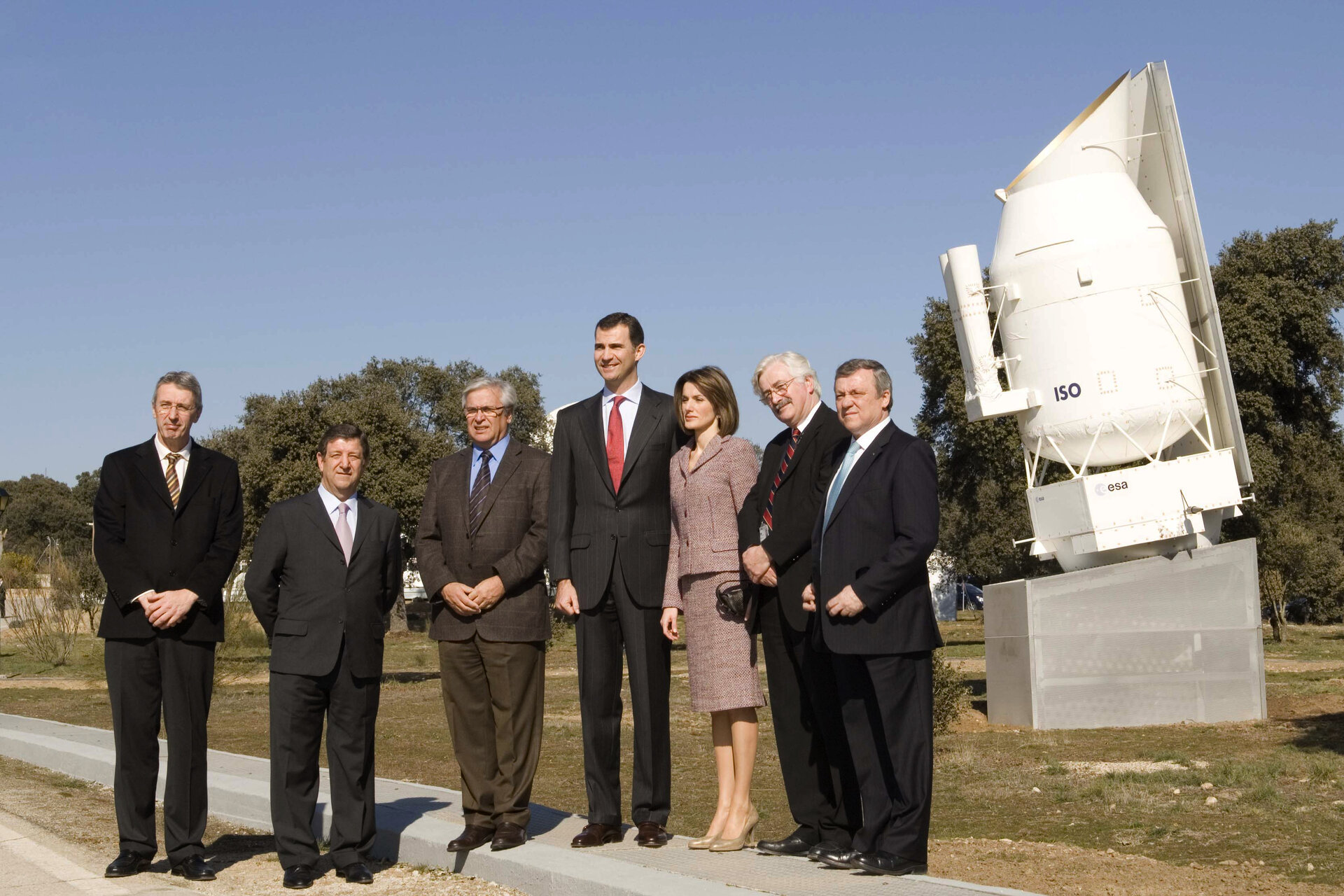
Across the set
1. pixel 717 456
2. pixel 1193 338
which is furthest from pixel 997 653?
pixel 717 456

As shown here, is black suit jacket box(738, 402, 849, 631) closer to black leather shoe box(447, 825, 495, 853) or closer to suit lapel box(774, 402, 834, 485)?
suit lapel box(774, 402, 834, 485)

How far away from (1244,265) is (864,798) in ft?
101

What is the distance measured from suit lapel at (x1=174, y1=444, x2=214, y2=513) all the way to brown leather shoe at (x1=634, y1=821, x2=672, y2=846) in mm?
2786

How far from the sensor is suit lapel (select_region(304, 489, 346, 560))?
21.1ft

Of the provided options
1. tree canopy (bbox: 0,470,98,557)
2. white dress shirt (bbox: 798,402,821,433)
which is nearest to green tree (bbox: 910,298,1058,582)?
white dress shirt (bbox: 798,402,821,433)

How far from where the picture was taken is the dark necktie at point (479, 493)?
258 inches

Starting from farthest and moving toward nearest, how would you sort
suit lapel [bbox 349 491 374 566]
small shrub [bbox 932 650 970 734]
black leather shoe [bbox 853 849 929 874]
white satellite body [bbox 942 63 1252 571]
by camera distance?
1. small shrub [bbox 932 650 970 734]
2. white satellite body [bbox 942 63 1252 571]
3. suit lapel [bbox 349 491 374 566]
4. black leather shoe [bbox 853 849 929 874]

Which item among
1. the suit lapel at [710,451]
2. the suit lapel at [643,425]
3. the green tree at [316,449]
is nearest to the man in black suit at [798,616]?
the suit lapel at [710,451]

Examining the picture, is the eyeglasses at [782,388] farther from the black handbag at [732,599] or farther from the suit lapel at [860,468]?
the black handbag at [732,599]

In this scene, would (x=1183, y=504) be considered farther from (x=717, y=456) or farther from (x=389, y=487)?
(x=389, y=487)

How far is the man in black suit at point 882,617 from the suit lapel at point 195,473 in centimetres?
314

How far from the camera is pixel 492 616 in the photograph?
21.0ft

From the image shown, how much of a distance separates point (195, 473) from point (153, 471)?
7.7 inches

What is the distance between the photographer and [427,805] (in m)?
7.92
